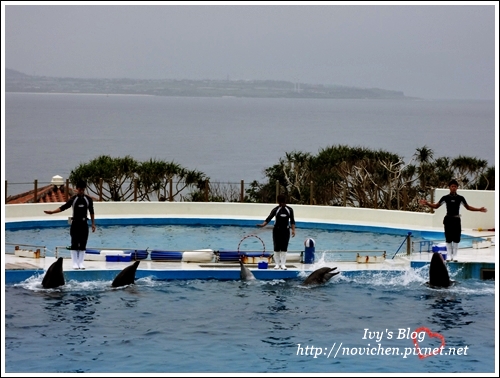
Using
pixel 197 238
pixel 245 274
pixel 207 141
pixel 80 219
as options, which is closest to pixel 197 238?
pixel 197 238

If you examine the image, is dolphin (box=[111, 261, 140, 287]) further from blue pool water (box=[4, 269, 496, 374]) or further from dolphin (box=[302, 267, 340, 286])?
dolphin (box=[302, 267, 340, 286])

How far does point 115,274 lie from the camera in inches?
514

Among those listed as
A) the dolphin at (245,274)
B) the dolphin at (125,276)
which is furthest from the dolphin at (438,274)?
the dolphin at (125,276)

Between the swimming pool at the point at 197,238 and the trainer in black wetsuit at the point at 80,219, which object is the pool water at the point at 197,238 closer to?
the swimming pool at the point at 197,238

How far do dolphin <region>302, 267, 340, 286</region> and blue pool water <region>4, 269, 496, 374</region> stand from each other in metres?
0.11

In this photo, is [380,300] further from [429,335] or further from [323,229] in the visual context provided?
[323,229]

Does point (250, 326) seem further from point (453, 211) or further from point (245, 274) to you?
point (453, 211)

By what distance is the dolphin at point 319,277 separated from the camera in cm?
1284

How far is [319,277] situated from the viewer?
12.9 m

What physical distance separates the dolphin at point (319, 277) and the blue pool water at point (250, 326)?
11 centimetres

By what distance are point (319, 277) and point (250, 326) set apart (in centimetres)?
227

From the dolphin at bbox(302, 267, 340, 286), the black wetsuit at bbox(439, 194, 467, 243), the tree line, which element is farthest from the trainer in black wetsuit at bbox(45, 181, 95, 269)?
the tree line

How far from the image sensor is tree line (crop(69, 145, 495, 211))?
2466cm

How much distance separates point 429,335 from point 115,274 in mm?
4710
